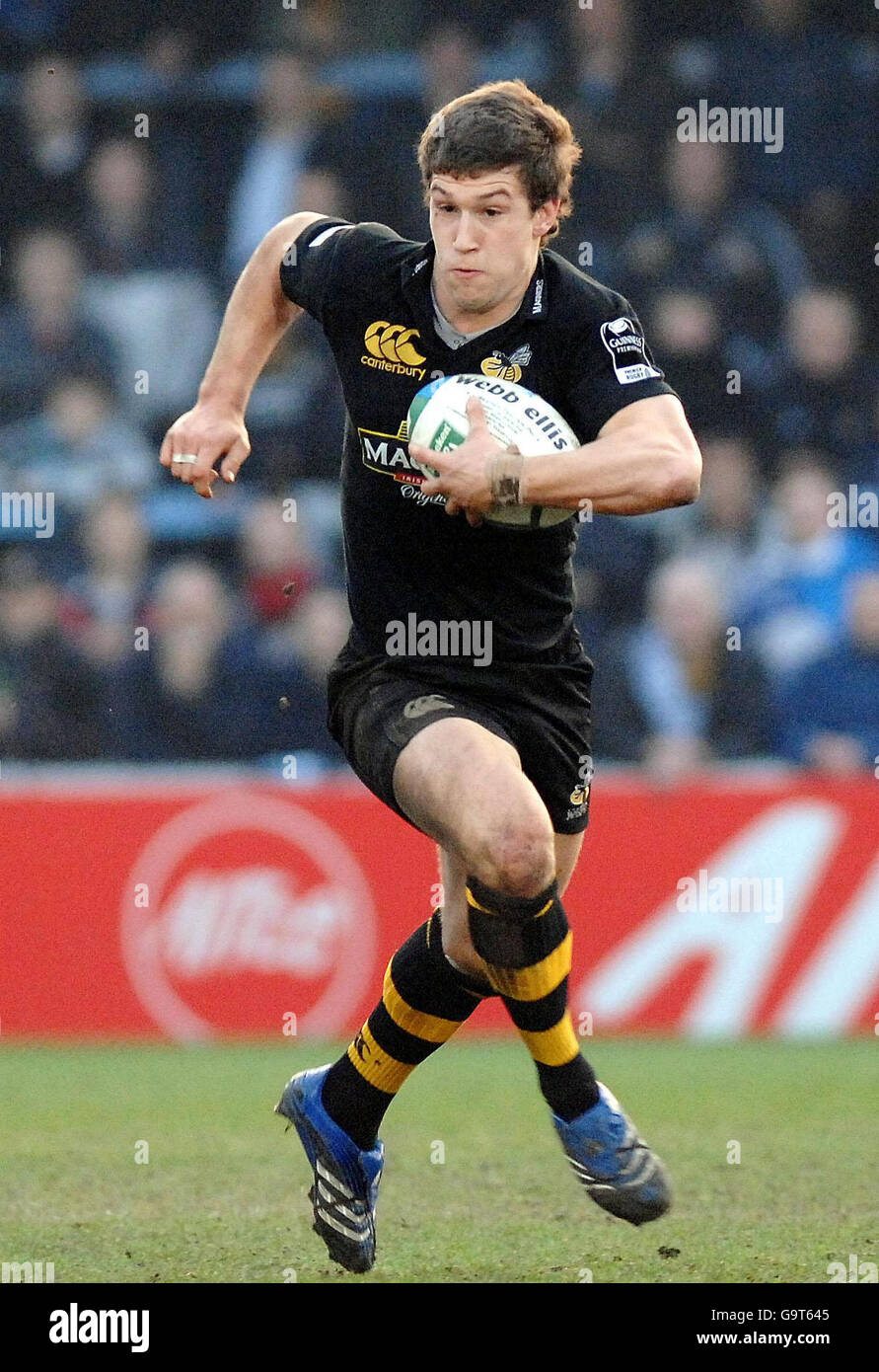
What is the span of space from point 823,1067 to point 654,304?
4944 mm

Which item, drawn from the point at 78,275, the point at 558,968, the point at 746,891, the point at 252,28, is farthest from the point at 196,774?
the point at 252,28

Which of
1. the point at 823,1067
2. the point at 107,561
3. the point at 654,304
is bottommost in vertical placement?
the point at 823,1067

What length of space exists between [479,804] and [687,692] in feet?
19.1

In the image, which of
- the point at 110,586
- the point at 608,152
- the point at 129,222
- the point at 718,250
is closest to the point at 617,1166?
the point at 110,586

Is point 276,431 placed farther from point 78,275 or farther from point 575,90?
point 575,90

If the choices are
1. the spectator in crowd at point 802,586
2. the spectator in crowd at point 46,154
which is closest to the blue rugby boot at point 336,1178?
the spectator in crowd at point 802,586

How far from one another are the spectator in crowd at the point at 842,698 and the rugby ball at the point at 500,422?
5.67 m

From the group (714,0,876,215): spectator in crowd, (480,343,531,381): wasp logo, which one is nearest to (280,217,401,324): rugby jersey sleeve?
(480,343,531,381): wasp logo

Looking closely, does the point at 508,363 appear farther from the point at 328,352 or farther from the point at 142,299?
the point at 142,299

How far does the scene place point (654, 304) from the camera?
11406 millimetres

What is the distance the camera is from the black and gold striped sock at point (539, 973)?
452cm

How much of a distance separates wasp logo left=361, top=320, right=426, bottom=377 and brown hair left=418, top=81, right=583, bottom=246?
0.37m

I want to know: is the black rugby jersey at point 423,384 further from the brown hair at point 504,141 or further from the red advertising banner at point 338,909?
the red advertising banner at point 338,909

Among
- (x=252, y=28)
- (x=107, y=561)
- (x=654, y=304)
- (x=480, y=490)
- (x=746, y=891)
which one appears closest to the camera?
(x=480, y=490)
